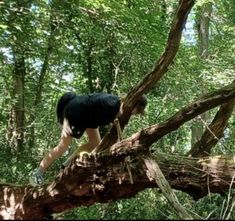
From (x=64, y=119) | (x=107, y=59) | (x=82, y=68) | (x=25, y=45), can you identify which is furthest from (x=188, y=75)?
(x=64, y=119)

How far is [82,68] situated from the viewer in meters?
9.71

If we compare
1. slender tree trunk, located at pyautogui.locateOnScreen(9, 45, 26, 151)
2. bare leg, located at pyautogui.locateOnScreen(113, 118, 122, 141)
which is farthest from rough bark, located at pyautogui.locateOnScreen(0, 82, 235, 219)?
slender tree trunk, located at pyautogui.locateOnScreen(9, 45, 26, 151)

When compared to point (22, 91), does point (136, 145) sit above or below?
above

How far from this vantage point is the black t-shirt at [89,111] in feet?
14.8

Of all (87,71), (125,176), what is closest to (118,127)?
(125,176)

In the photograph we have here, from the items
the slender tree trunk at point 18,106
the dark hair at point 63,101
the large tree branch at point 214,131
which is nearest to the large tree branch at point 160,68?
the dark hair at point 63,101

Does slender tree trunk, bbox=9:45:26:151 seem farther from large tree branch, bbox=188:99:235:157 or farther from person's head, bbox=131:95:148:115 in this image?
person's head, bbox=131:95:148:115

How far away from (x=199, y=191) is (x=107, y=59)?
199 inches

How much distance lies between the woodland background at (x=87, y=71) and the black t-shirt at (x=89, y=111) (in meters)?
2.20

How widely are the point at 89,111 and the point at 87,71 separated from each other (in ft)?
16.4

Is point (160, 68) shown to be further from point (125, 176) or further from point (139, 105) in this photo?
point (125, 176)

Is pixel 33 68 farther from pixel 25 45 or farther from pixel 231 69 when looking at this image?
pixel 231 69

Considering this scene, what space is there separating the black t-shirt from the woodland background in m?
2.20

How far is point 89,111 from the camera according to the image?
462cm
